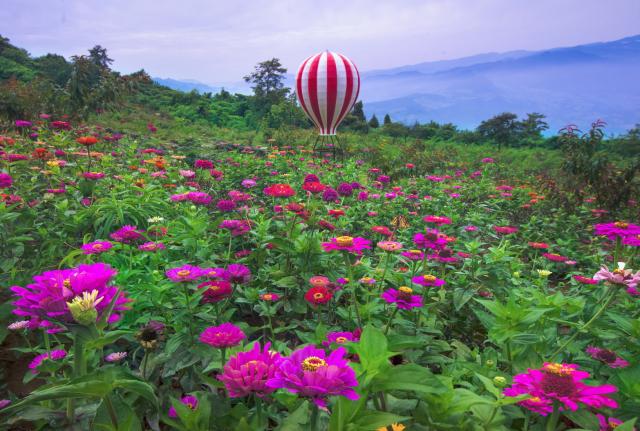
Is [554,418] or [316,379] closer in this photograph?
[316,379]

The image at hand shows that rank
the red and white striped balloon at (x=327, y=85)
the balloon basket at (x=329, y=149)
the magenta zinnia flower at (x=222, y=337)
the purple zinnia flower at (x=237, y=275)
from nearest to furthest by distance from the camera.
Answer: the magenta zinnia flower at (x=222, y=337) < the purple zinnia flower at (x=237, y=275) < the red and white striped balloon at (x=327, y=85) < the balloon basket at (x=329, y=149)

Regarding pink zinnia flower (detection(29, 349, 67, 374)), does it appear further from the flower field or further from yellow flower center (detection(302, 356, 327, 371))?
yellow flower center (detection(302, 356, 327, 371))

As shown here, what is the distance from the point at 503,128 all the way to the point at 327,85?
57.3 feet

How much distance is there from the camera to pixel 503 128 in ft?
76.8

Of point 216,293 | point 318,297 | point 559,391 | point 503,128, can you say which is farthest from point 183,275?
point 503,128

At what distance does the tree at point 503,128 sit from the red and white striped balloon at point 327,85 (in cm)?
1603

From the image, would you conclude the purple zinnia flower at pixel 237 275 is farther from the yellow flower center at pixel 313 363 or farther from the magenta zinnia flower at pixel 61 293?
the yellow flower center at pixel 313 363

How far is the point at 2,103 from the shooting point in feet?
29.8

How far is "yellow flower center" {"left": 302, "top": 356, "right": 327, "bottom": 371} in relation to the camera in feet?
2.88

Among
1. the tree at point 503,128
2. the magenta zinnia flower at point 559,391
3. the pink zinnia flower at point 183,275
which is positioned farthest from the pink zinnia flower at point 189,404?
the tree at point 503,128

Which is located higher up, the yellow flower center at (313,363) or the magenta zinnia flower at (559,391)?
the yellow flower center at (313,363)

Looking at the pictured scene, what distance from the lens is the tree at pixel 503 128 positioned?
917 inches

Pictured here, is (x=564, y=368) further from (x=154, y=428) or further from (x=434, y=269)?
(x=434, y=269)

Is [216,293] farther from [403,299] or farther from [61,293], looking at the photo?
[403,299]
